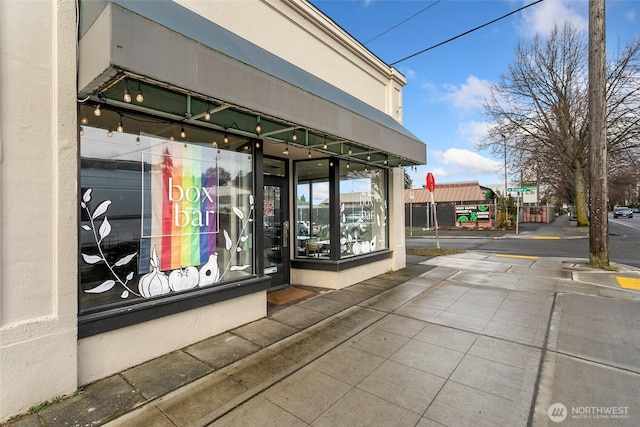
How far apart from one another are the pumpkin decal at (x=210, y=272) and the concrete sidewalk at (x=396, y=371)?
0.74m

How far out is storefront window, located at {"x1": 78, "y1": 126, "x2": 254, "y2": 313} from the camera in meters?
3.19

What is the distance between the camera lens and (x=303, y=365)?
3.35 m

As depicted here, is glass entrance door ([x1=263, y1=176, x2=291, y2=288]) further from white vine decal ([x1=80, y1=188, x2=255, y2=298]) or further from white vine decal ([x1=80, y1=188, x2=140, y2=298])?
white vine decal ([x1=80, y1=188, x2=140, y2=298])

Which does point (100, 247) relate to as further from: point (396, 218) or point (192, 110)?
point (396, 218)

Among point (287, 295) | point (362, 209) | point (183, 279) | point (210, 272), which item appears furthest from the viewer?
point (362, 209)

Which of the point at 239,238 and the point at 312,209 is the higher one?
the point at 312,209

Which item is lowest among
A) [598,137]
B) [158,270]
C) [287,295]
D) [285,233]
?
[287,295]

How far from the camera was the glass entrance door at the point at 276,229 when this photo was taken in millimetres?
6164

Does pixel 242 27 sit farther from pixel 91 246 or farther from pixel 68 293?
pixel 68 293

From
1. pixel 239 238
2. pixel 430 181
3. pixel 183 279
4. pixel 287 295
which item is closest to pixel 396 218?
pixel 430 181

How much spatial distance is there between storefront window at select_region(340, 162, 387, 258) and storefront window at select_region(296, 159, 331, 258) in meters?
0.38

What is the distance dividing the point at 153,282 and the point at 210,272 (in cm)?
77

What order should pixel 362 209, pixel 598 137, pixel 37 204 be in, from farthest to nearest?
pixel 598 137
pixel 362 209
pixel 37 204

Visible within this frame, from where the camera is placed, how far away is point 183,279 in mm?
3910
